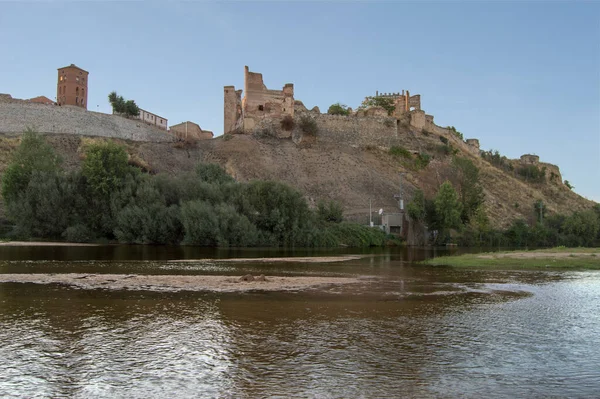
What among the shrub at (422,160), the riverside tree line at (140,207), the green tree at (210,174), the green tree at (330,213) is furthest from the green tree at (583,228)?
the green tree at (210,174)

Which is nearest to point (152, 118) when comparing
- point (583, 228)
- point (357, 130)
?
point (357, 130)

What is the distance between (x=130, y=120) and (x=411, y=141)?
4206 centimetres

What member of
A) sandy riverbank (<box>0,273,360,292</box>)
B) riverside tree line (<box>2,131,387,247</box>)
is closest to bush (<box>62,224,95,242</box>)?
riverside tree line (<box>2,131,387,247</box>)

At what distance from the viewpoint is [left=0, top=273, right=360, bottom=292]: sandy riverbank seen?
1516 centimetres

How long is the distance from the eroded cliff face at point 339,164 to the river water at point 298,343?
43.0 metres

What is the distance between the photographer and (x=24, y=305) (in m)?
11.7

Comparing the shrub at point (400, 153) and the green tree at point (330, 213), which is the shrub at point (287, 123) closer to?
the shrub at point (400, 153)

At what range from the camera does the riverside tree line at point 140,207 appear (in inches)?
1582

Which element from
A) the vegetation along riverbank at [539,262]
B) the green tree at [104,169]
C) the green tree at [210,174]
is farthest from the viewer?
the green tree at [210,174]

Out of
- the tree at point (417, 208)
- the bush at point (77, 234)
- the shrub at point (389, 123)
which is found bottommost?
the bush at point (77, 234)

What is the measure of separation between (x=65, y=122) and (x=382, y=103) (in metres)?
57.0

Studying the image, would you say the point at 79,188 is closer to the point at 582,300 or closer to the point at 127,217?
the point at 127,217

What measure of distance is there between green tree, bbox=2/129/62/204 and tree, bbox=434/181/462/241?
3674 cm

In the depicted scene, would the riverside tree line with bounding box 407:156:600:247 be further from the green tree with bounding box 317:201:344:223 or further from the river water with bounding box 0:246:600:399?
the river water with bounding box 0:246:600:399
